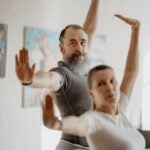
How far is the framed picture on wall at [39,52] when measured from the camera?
1440 millimetres

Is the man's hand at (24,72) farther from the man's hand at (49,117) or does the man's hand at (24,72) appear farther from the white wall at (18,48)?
the white wall at (18,48)

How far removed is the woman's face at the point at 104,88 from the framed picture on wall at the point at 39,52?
0.60 m

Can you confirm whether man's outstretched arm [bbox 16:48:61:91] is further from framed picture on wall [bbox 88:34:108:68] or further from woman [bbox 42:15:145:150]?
framed picture on wall [bbox 88:34:108:68]

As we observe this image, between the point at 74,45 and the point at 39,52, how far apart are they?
1.68 feet

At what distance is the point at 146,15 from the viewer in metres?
2.05

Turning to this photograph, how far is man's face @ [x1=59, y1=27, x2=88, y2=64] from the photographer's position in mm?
998

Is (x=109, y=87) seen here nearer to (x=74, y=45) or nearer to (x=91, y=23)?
(x=74, y=45)

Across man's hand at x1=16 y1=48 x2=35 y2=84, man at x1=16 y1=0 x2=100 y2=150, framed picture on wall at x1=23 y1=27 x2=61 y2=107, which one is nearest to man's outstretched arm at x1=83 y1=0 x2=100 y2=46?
man at x1=16 y1=0 x2=100 y2=150

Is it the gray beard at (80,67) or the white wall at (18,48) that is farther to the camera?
the white wall at (18,48)

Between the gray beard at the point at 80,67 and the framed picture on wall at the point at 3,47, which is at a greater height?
the framed picture on wall at the point at 3,47

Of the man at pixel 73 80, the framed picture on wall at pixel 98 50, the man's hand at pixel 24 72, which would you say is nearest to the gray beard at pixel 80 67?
the man at pixel 73 80

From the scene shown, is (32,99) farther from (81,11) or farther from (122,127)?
(122,127)

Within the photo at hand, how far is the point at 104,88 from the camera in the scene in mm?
819

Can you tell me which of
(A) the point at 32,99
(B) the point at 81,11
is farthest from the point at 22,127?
(B) the point at 81,11
